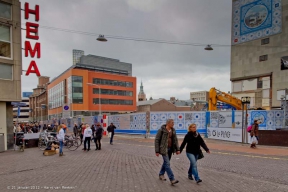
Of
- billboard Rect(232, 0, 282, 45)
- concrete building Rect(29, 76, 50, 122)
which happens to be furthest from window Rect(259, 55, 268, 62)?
concrete building Rect(29, 76, 50, 122)

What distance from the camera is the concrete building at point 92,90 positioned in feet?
220

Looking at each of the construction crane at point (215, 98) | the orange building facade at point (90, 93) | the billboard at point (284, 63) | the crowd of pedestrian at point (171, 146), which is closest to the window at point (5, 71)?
the crowd of pedestrian at point (171, 146)

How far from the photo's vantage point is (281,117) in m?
17.8

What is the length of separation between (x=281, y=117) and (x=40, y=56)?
726 inches

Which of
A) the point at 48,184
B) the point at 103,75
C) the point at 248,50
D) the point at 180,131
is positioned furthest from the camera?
the point at 103,75

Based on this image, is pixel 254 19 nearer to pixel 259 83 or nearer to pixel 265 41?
pixel 265 41

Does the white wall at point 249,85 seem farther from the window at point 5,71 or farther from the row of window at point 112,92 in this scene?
the row of window at point 112,92

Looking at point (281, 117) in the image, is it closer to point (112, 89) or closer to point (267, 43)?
point (267, 43)

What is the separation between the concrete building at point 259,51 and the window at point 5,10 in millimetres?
33809

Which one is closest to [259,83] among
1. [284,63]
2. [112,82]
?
[284,63]

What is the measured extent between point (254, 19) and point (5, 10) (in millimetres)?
34789

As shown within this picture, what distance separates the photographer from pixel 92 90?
229ft

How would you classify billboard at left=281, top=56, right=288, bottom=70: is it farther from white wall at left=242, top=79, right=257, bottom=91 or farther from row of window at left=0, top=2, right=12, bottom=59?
row of window at left=0, top=2, right=12, bottom=59

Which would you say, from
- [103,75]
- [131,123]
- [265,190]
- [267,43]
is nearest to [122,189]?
[265,190]
